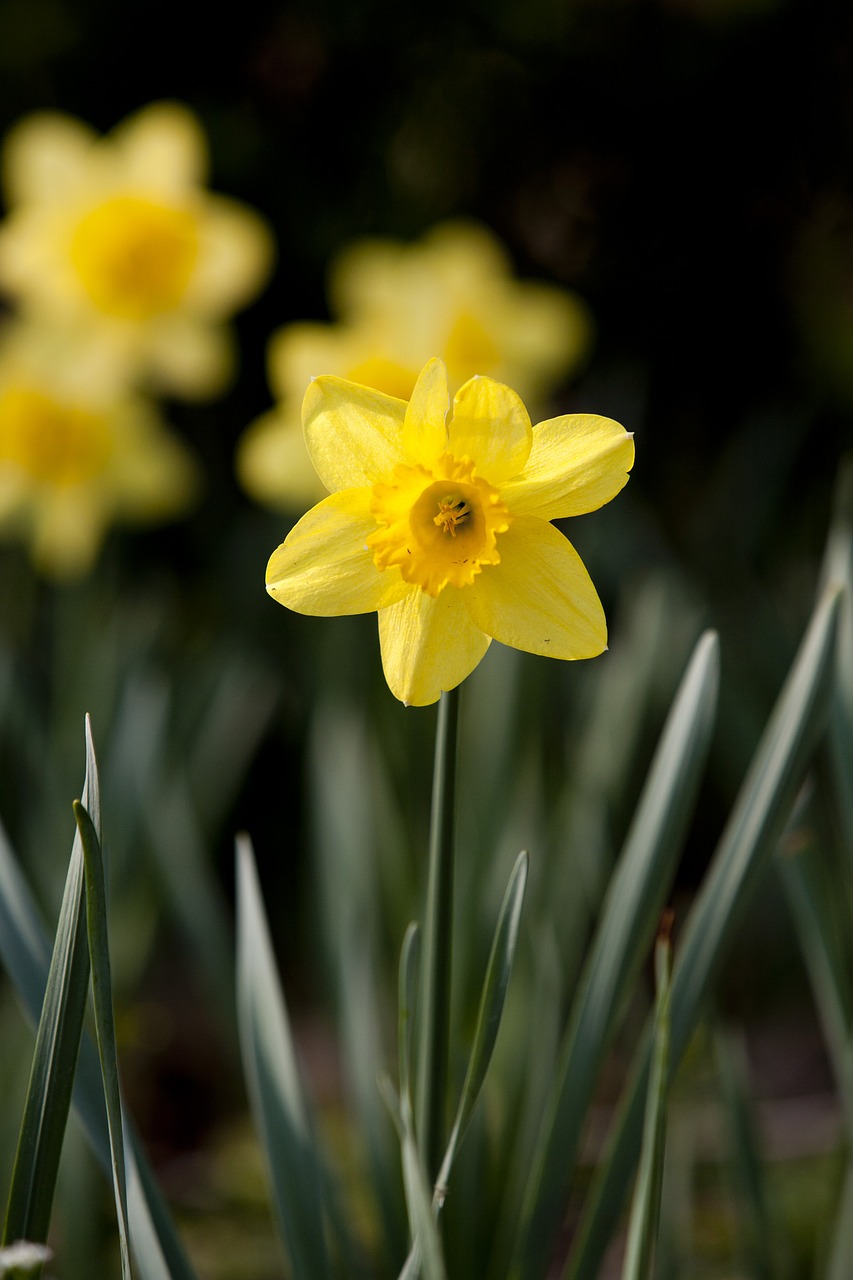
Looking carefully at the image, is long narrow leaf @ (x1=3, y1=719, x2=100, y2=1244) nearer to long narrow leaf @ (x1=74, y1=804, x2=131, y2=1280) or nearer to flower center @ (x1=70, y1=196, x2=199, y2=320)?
long narrow leaf @ (x1=74, y1=804, x2=131, y2=1280)

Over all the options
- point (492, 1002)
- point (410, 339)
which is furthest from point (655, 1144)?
point (410, 339)

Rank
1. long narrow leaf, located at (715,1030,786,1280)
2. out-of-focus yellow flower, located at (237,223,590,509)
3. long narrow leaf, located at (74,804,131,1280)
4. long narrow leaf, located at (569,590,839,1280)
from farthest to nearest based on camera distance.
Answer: out-of-focus yellow flower, located at (237,223,590,509), long narrow leaf, located at (715,1030,786,1280), long narrow leaf, located at (569,590,839,1280), long narrow leaf, located at (74,804,131,1280)

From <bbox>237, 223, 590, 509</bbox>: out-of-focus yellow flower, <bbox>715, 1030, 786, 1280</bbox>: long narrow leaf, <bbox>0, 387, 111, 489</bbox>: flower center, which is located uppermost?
<bbox>237, 223, 590, 509</bbox>: out-of-focus yellow flower

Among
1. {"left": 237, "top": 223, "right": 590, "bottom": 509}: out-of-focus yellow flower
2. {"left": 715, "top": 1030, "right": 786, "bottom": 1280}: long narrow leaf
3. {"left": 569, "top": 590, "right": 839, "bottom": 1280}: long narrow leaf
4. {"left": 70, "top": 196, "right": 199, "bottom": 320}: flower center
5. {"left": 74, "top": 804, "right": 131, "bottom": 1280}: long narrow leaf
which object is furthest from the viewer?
{"left": 70, "top": 196, "right": 199, "bottom": 320}: flower center

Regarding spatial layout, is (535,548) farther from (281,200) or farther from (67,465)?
(281,200)

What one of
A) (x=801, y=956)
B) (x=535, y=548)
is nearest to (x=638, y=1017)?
(x=801, y=956)

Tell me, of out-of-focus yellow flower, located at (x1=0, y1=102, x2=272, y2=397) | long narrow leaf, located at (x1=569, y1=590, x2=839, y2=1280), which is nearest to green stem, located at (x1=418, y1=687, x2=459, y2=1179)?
long narrow leaf, located at (x1=569, y1=590, x2=839, y2=1280)

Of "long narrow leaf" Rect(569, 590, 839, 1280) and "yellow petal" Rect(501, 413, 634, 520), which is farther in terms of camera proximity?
"long narrow leaf" Rect(569, 590, 839, 1280)

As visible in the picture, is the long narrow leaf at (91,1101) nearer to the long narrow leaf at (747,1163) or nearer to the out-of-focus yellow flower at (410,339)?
the long narrow leaf at (747,1163)
